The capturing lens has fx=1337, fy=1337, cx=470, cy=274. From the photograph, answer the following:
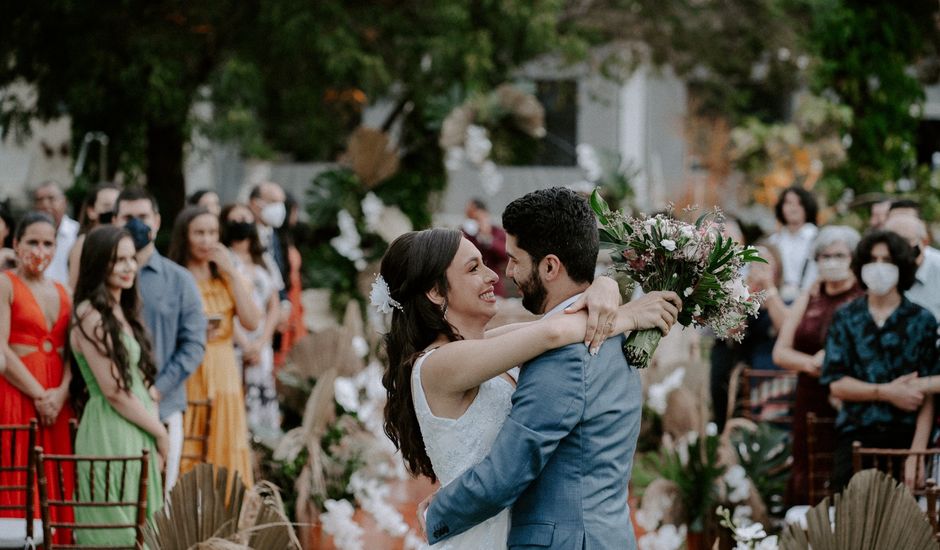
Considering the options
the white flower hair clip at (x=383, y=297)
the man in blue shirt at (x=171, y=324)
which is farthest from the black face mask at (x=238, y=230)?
the white flower hair clip at (x=383, y=297)

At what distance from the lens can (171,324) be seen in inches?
243

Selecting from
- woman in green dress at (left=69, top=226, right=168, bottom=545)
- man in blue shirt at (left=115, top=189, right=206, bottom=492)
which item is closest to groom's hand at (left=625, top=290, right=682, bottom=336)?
woman in green dress at (left=69, top=226, right=168, bottom=545)

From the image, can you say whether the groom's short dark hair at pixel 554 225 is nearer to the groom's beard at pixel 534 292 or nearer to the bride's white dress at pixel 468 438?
the groom's beard at pixel 534 292

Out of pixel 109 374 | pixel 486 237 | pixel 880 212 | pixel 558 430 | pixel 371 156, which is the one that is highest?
pixel 371 156

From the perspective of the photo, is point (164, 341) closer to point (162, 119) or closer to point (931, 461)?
point (931, 461)

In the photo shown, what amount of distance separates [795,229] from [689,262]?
607cm

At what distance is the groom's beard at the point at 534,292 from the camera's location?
320 cm

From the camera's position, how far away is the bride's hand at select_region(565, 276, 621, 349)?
121 inches

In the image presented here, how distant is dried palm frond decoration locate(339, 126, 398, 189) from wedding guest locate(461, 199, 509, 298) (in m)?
1.48

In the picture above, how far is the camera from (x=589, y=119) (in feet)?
76.7

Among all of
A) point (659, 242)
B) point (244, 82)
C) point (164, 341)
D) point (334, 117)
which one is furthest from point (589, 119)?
point (659, 242)

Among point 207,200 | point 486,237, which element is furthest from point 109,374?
point 486,237

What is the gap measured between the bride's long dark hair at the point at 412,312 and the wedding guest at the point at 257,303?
445 cm

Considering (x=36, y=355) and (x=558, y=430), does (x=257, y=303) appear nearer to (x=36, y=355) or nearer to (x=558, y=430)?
(x=36, y=355)
